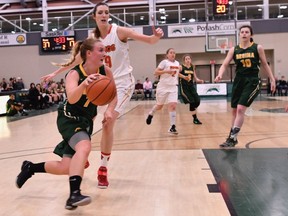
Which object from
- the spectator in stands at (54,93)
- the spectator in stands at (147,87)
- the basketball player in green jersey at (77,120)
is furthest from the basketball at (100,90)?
the spectator in stands at (147,87)

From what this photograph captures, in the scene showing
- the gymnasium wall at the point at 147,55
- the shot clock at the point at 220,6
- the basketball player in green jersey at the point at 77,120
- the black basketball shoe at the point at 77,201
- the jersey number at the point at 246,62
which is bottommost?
the black basketball shoe at the point at 77,201

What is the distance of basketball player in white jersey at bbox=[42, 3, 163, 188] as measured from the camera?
3975 mm

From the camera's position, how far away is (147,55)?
2619 centimetres

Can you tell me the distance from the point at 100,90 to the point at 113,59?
1177 mm

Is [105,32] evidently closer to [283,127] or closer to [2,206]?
[2,206]

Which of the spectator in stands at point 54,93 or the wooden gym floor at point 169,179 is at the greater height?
the spectator in stands at point 54,93

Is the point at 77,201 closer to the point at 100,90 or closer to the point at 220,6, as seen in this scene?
the point at 100,90

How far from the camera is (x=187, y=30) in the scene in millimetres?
24859

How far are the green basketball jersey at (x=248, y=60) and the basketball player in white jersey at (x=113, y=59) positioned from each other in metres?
2.29

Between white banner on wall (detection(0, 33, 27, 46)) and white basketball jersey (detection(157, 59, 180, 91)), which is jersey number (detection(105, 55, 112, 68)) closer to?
white basketball jersey (detection(157, 59, 180, 91))

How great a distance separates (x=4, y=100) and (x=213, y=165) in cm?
1145

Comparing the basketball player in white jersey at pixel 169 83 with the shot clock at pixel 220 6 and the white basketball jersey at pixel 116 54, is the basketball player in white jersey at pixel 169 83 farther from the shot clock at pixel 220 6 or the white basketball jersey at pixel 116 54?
the shot clock at pixel 220 6

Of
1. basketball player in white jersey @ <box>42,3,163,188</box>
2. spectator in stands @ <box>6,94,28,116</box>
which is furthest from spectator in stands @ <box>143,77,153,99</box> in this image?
basketball player in white jersey @ <box>42,3,163,188</box>

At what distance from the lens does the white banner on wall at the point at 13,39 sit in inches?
1023
